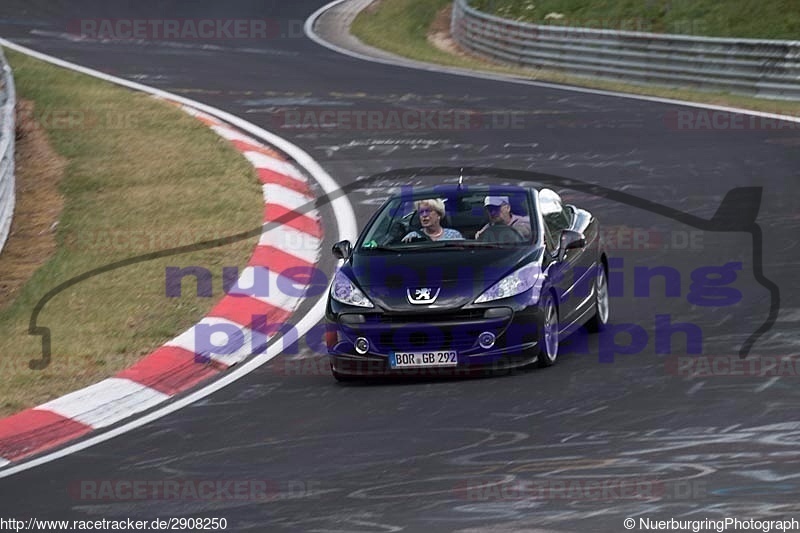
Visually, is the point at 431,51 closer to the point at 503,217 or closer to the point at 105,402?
the point at 503,217

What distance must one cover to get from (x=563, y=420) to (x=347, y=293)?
2.27 metres

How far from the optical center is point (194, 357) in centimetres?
1210

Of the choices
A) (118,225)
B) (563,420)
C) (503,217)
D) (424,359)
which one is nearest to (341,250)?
(503,217)

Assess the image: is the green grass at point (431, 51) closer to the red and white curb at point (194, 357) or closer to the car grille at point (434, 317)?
the red and white curb at point (194, 357)

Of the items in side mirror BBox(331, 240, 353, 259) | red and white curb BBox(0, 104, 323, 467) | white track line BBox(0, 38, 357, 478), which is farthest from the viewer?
side mirror BBox(331, 240, 353, 259)

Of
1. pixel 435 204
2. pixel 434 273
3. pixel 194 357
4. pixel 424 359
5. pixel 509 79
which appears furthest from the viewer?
pixel 509 79

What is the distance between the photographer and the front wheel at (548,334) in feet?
35.3

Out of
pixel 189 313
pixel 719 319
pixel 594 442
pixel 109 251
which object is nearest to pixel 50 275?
pixel 109 251

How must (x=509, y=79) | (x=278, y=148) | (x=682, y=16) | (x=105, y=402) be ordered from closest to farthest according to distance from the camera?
1. (x=105, y=402)
2. (x=278, y=148)
3. (x=509, y=79)
4. (x=682, y=16)

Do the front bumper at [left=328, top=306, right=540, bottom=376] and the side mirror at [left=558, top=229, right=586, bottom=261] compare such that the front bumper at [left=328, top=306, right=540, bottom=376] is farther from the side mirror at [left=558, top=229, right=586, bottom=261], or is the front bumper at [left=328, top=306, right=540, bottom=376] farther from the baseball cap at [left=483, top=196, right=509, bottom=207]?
the baseball cap at [left=483, top=196, right=509, bottom=207]

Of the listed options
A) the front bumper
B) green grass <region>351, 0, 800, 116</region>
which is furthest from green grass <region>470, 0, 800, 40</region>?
the front bumper

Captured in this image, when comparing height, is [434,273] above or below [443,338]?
above

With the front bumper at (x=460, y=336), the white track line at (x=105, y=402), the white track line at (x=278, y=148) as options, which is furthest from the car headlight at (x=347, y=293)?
the white track line at (x=105, y=402)

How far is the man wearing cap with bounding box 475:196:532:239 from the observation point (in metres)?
11.6
